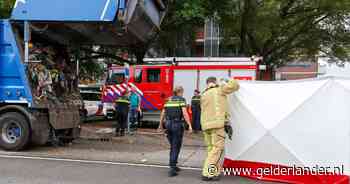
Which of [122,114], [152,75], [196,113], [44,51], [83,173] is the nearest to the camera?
[83,173]

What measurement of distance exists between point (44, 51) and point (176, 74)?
7.44m

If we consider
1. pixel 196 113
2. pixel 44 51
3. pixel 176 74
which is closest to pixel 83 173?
pixel 44 51

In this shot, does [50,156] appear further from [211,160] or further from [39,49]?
[211,160]

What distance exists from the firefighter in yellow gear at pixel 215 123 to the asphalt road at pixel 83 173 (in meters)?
0.25

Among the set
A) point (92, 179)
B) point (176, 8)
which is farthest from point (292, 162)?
point (176, 8)

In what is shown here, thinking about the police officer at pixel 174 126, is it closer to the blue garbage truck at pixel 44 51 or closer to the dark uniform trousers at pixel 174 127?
the dark uniform trousers at pixel 174 127

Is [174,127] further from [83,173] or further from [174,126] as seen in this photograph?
[83,173]

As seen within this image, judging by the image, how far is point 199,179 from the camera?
8148mm

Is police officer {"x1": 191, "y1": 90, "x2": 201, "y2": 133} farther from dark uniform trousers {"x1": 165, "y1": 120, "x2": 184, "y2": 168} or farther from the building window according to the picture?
dark uniform trousers {"x1": 165, "y1": 120, "x2": 184, "y2": 168}

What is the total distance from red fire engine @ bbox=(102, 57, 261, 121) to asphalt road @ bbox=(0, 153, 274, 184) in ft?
29.6

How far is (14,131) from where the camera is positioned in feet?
36.6

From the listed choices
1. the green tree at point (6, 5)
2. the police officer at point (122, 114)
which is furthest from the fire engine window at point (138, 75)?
the green tree at point (6, 5)

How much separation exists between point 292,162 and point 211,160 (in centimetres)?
129

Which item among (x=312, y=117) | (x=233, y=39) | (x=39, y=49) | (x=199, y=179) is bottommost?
(x=199, y=179)
